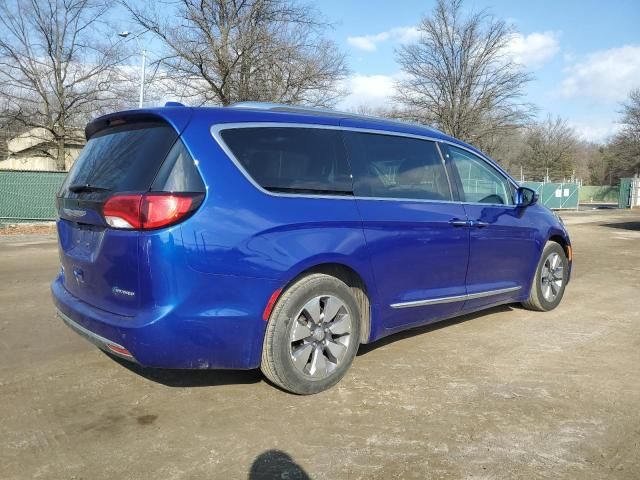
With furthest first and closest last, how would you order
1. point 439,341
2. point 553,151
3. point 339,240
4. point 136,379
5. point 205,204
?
point 553,151 < point 439,341 < point 136,379 < point 339,240 < point 205,204

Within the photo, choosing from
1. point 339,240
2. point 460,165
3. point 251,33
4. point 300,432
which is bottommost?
point 300,432

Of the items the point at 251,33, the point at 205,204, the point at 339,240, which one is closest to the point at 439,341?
the point at 339,240

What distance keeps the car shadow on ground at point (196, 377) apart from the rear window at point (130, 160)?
4.42 feet

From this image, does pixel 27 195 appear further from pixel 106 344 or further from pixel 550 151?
pixel 550 151

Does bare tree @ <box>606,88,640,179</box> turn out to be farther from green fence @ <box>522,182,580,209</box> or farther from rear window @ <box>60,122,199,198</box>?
rear window @ <box>60,122,199,198</box>

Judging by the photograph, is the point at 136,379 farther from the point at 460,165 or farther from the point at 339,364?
the point at 460,165

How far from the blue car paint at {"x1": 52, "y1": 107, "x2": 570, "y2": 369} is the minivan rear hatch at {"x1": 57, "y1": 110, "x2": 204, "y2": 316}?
0.01m

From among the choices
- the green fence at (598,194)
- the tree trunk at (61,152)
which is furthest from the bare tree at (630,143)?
the tree trunk at (61,152)

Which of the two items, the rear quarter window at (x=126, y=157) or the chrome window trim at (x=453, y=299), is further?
the chrome window trim at (x=453, y=299)

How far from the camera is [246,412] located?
10.3 ft

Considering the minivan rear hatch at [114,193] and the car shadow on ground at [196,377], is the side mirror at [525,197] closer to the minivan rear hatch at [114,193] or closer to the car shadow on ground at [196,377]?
the car shadow on ground at [196,377]

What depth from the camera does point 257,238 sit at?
3.00 meters

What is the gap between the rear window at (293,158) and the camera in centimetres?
315

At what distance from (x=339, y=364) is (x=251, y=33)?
14.3 m
